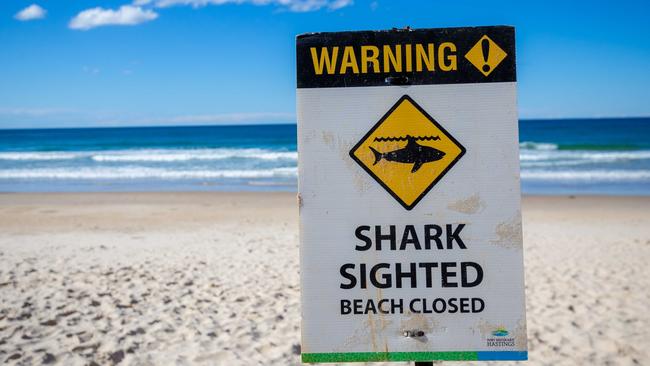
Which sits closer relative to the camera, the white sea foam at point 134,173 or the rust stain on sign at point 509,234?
the rust stain on sign at point 509,234

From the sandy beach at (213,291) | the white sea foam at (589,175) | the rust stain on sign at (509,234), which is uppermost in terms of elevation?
the rust stain on sign at (509,234)

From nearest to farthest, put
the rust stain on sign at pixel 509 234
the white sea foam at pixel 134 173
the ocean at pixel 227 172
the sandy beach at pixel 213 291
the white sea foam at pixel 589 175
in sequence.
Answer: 1. the rust stain on sign at pixel 509 234
2. the sandy beach at pixel 213 291
3. the ocean at pixel 227 172
4. the white sea foam at pixel 589 175
5. the white sea foam at pixel 134 173

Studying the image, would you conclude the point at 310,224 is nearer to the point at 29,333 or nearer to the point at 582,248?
the point at 29,333

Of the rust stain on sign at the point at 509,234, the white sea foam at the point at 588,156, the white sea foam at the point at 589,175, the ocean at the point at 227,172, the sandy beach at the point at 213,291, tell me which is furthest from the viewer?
the white sea foam at the point at 588,156

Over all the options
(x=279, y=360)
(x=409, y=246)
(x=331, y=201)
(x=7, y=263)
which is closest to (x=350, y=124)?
(x=331, y=201)

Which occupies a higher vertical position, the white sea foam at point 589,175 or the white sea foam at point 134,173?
the white sea foam at point 134,173

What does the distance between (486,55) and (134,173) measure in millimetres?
24715

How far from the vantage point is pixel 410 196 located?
1732 millimetres

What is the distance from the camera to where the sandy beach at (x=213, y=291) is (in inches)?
167

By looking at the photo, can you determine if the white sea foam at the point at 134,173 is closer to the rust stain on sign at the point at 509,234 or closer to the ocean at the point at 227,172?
the ocean at the point at 227,172

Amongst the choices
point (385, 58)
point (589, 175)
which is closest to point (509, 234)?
point (385, 58)

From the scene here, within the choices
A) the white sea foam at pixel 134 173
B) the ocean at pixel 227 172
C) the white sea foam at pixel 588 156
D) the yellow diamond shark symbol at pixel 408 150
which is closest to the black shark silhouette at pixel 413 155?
the yellow diamond shark symbol at pixel 408 150

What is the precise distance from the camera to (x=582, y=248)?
810 centimetres

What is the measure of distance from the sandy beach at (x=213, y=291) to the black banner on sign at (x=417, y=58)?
2863mm
